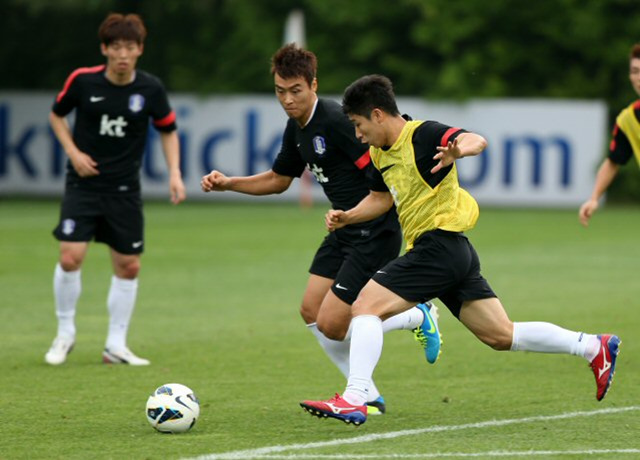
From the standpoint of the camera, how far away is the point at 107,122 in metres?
9.88

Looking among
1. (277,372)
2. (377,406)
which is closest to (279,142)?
(277,372)

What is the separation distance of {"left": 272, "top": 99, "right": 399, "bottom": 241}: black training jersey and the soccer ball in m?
1.44

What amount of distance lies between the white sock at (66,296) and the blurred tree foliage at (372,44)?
801 inches

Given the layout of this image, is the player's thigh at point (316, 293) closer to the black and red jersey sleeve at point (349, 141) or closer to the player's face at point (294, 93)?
the black and red jersey sleeve at point (349, 141)

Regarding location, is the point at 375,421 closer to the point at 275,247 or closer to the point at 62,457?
the point at 62,457

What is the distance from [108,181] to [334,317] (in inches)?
112

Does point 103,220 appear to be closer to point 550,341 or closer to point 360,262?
point 360,262

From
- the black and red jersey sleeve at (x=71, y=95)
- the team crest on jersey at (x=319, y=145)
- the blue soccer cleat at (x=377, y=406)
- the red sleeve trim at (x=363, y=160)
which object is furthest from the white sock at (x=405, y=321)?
the black and red jersey sleeve at (x=71, y=95)

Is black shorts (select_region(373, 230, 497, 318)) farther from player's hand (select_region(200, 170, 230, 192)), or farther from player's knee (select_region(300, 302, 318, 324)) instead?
player's hand (select_region(200, 170, 230, 192))

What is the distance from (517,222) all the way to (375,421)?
54.0 feet

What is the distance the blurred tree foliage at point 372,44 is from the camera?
101 ft

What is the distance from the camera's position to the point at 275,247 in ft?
63.1

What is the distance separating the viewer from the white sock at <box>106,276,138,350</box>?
32.5 feet

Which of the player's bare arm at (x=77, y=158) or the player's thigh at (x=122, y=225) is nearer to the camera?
the player's bare arm at (x=77, y=158)
